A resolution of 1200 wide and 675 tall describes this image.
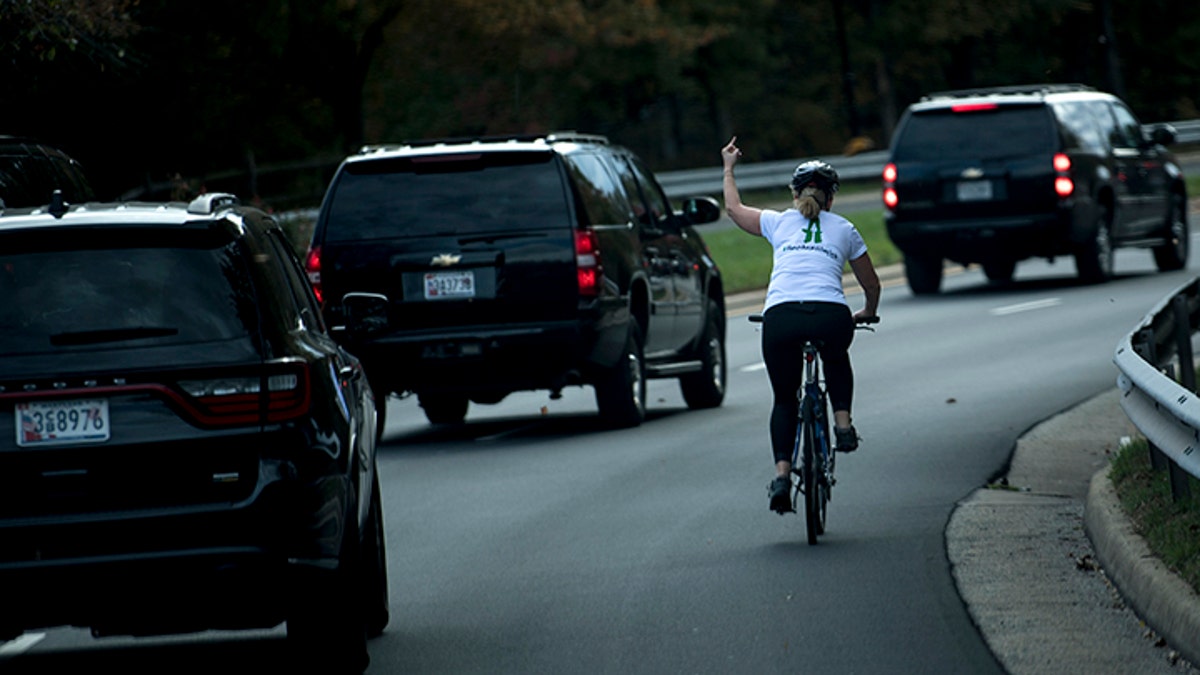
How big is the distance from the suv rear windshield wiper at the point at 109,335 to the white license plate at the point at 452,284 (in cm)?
778

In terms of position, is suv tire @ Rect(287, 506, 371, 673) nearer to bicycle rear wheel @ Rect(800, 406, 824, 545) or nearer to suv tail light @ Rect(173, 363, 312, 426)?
suv tail light @ Rect(173, 363, 312, 426)

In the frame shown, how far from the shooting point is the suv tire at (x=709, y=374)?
680 inches

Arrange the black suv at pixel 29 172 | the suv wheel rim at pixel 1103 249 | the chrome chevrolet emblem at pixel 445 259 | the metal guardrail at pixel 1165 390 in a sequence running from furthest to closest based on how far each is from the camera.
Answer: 1. the suv wheel rim at pixel 1103 249
2. the chrome chevrolet emblem at pixel 445 259
3. the black suv at pixel 29 172
4. the metal guardrail at pixel 1165 390

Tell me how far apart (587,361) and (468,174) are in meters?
1.38

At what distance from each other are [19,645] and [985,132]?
58.6 ft

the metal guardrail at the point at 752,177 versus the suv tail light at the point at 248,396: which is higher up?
the suv tail light at the point at 248,396

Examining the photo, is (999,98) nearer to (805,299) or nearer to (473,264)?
(473,264)

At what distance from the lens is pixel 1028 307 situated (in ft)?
81.9

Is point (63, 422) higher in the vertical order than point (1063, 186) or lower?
higher

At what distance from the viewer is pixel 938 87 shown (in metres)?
82.8

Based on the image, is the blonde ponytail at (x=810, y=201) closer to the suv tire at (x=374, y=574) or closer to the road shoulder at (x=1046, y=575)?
the road shoulder at (x=1046, y=575)

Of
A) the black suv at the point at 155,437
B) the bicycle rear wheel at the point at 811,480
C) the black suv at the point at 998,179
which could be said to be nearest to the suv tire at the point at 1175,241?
the black suv at the point at 998,179

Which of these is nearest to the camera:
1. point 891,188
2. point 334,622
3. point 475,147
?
point 334,622

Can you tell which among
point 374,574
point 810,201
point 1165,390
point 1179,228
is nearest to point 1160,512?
point 1165,390
